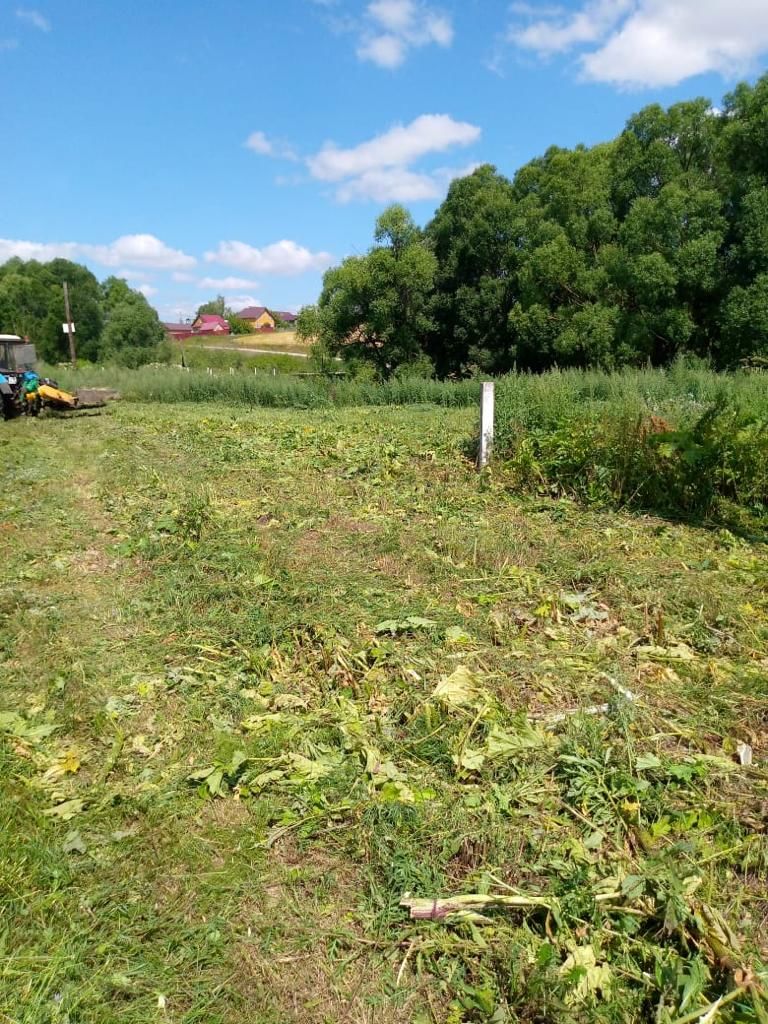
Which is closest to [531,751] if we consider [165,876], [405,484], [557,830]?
[557,830]

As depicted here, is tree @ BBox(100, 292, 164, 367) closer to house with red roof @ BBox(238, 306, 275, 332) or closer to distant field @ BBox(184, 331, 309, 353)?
distant field @ BBox(184, 331, 309, 353)

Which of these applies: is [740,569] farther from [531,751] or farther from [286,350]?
[286,350]

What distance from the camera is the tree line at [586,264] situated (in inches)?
731

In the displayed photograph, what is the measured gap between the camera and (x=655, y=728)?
290 centimetres

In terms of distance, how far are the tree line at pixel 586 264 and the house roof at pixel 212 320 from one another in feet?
250

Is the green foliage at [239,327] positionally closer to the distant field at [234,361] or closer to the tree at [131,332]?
the tree at [131,332]

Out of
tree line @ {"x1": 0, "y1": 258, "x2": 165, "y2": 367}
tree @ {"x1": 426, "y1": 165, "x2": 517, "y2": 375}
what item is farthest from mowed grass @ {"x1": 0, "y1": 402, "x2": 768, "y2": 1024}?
tree line @ {"x1": 0, "y1": 258, "x2": 165, "y2": 367}

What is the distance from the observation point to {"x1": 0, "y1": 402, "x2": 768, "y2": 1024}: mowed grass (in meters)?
1.91

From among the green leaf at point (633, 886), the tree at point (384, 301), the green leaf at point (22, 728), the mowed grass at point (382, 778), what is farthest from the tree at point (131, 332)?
the green leaf at point (633, 886)

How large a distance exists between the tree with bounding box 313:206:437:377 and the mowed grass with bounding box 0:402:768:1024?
72.7ft

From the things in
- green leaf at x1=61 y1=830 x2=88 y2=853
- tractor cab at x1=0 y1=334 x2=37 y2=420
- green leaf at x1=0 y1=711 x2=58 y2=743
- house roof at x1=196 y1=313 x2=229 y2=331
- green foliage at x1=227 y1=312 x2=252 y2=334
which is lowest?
green leaf at x1=61 y1=830 x2=88 y2=853

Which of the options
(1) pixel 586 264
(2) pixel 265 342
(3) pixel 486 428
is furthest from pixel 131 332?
(3) pixel 486 428

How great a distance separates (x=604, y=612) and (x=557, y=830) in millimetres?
1901

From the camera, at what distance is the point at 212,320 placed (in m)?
101
